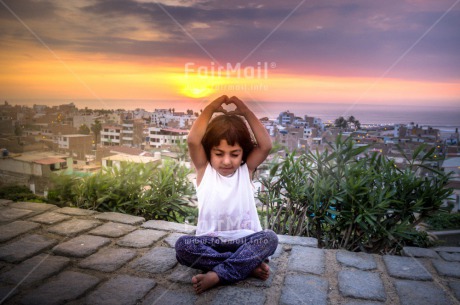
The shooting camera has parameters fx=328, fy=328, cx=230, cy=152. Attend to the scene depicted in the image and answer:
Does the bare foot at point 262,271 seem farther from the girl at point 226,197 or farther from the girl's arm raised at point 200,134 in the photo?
the girl's arm raised at point 200,134

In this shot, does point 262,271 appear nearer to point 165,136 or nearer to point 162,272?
point 162,272

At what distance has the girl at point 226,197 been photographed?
167cm

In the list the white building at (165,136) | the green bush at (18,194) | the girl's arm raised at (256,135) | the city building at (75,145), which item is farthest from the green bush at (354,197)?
the green bush at (18,194)

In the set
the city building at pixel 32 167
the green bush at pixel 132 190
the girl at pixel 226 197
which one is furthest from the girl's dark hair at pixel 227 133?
the city building at pixel 32 167

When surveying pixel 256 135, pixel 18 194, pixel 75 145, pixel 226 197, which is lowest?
pixel 18 194

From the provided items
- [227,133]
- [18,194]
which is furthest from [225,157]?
[18,194]

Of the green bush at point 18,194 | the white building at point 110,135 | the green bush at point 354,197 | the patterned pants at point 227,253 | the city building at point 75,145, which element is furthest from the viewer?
the white building at point 110,135

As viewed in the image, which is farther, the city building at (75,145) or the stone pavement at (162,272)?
the city building at (75,145)

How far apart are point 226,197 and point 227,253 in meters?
0.29

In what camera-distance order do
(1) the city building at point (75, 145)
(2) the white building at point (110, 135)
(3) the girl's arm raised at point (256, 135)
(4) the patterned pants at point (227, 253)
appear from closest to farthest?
1. (4) the patterned pants at point (227, 253)
2. (3) the girl's arm raised at point (256, 135)
3. (1) the city building at point (75, 145)
4. (2) the white building at point (110, 135)

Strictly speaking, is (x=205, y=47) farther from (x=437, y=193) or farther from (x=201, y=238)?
(x=437, y=193)

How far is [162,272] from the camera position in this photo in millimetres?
1743

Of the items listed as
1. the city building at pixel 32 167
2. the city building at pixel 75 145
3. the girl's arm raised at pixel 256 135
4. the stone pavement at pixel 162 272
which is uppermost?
the girl's arm raised at pixel 256 135

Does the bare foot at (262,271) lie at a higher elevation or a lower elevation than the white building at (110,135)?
lower
